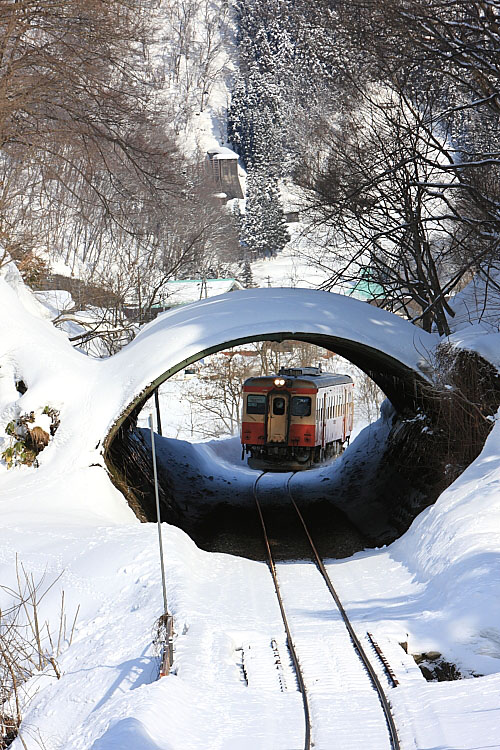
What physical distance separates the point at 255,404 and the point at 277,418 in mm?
857

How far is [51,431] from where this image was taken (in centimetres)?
1466

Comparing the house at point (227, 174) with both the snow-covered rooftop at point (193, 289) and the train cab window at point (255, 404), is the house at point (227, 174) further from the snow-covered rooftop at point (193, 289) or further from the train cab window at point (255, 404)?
the train cab window at point (255, 404)

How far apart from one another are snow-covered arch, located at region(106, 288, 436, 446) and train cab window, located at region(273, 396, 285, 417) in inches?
216

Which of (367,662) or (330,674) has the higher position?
(367,662)

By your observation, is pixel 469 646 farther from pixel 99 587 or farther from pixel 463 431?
pixel 463 431

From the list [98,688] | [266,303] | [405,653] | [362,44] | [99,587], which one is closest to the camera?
[98,688]

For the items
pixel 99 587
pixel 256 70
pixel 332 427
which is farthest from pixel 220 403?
pixel 256 70

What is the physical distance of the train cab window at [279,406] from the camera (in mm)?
22281

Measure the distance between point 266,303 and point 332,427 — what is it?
29.9 feet

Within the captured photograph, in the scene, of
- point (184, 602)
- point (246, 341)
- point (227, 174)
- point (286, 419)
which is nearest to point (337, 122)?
point (286, 419)

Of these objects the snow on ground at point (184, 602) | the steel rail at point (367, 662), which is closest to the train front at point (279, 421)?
the snow on ground at point (184, 602)

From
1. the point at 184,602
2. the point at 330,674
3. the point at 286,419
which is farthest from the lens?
the point at 286,419

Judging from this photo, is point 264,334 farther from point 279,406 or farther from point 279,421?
point 279,421

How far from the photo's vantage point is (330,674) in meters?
7.75
